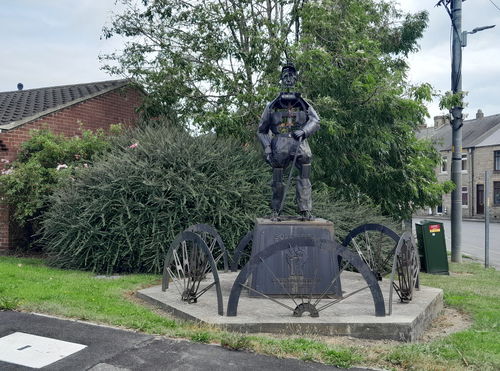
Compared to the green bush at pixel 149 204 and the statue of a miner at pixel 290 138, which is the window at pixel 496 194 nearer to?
the green bush at pixel 149 204

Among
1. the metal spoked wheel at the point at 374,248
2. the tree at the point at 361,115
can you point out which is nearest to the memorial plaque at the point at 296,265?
the metal spoked wheel at the point at 374,248

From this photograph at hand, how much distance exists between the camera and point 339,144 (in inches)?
435

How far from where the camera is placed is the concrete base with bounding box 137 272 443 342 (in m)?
5.09

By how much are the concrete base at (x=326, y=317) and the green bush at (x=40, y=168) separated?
488cm

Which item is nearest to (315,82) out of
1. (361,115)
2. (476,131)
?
(361,115)

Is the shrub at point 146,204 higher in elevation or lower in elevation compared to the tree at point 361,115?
lower

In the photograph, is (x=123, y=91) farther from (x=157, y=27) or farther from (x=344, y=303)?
(x=344, y=303)

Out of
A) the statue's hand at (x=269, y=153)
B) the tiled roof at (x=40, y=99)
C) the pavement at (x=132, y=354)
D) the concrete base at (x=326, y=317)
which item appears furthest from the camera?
the tiled roof at (x=40, y=99)

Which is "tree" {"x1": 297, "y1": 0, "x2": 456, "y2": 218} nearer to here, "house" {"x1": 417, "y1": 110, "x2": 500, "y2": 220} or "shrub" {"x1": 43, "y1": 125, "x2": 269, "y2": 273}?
"shrub" {"x1": 43, "y1": 125, "x2": 269, "y2": 273}

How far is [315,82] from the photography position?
11.0 meters

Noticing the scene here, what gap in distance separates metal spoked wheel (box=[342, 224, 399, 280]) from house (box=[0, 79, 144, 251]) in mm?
7008

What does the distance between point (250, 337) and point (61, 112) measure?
9574 mm

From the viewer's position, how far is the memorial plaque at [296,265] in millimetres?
6258

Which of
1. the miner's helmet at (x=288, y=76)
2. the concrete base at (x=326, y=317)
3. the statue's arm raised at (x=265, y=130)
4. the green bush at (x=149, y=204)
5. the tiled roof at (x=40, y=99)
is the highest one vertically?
the tiled roof at (x=40, y=99)
